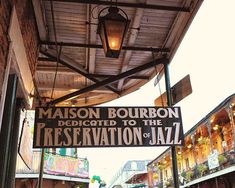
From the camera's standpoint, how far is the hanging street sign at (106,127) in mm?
4039

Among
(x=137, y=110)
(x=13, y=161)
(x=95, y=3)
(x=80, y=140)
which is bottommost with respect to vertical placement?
(x=13, y=161)

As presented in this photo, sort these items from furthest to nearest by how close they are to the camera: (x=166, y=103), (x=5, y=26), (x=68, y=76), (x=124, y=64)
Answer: (x=68, y=76), (x=124, y=64), (x=166, y=103), (x=5, y=26)

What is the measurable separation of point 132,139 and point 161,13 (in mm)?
1741

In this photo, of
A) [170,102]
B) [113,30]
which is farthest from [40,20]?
[170,102]

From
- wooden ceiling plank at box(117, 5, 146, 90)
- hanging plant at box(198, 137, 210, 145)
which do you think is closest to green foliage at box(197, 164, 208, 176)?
hanging plant at box(198, 137, 210, 145)

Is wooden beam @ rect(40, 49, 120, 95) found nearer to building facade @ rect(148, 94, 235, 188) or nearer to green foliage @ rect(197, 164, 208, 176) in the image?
building facade @ rect(148, 94, 235, 188)

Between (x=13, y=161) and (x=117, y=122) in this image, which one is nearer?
(x=13, y=161)

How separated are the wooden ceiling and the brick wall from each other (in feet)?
0.53

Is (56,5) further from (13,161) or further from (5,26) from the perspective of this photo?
(13,161)

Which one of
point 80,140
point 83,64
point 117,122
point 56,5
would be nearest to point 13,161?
point 80,140

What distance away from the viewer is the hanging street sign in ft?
13.3

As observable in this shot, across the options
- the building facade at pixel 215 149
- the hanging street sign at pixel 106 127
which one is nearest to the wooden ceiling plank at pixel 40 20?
the hanging street sign at pixel 106 127

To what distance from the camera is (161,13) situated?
167 inches

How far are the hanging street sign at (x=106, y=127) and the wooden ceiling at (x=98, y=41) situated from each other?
1.09 m
